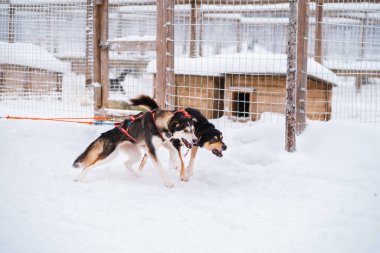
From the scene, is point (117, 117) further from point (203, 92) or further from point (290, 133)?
point (290, 133)

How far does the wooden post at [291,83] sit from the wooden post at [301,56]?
6.8 inches

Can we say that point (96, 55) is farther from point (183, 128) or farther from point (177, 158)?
point (183, 128)

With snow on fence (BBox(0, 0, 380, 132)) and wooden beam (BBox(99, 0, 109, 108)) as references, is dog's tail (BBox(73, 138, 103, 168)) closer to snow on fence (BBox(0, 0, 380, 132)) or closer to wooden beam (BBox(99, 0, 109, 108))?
snow on fence (BBox(0, 0, 380, 132))

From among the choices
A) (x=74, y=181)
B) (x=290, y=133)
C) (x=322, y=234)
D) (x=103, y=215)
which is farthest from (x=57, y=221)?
(x=290, y=133)

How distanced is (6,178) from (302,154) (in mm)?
3221

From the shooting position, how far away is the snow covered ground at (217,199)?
292cm

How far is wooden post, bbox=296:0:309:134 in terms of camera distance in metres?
5.24

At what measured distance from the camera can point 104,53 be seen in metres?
6.85

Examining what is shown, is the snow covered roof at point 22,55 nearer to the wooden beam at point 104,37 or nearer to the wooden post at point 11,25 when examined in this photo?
the wooden post at point 11,25

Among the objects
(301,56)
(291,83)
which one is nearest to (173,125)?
(291,83)

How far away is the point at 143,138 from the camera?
4391mm

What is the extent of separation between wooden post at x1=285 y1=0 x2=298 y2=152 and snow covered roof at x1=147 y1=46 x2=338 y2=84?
1584 mm

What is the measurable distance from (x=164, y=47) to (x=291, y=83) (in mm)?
1872

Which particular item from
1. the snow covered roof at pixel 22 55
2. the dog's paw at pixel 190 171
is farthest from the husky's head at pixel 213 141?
the snow covered roof at pixel 22 55
